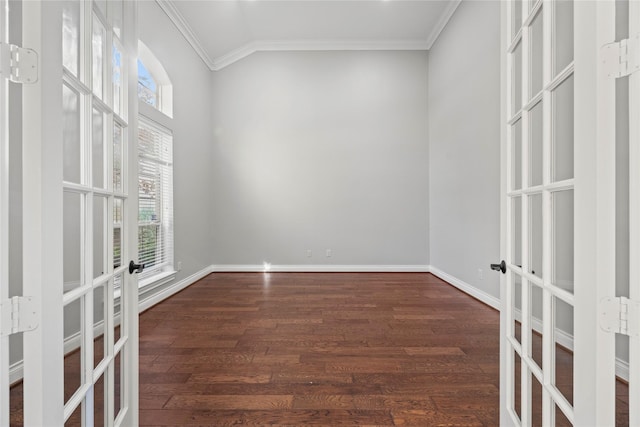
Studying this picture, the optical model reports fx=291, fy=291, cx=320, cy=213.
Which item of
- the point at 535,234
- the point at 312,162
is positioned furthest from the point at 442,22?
the point at 535,234

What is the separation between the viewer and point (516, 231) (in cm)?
117

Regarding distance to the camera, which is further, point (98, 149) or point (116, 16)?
point (116, 16)

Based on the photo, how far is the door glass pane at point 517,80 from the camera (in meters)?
1.14

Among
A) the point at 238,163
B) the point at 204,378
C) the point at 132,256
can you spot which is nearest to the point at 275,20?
the point at 238,163

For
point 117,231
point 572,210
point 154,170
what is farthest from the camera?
point 154,170

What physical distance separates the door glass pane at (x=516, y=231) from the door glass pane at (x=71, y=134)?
62.0 inches

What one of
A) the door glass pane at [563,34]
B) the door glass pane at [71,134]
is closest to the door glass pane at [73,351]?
the door glass pane at [71,134]

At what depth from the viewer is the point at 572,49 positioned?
0.83 metres

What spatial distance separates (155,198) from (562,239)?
3.68m

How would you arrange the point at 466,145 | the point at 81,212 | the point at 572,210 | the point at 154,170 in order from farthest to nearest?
the point at 466,145
the point at 154,170
the point at 81,212
the point at 572,210

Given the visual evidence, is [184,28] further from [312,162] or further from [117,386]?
[117,386]
